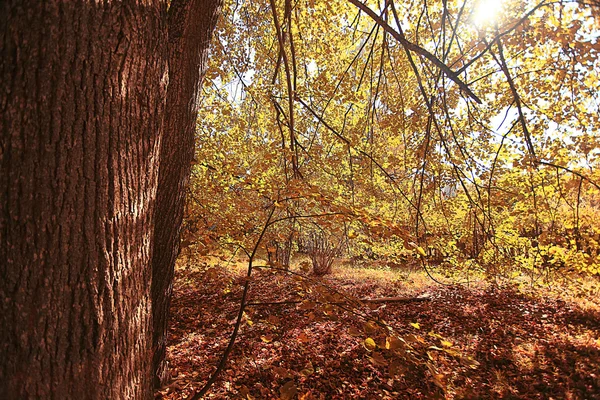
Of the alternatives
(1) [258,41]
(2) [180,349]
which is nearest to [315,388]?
(2) [180,349]

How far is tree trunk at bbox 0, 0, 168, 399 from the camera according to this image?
0.81 meters

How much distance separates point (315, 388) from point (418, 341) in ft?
8.11

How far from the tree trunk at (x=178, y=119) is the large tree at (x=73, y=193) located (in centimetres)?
79

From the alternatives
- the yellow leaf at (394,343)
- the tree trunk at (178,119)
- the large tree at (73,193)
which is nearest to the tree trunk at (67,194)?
the large tree at (73,193)

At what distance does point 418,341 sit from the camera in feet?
4.89

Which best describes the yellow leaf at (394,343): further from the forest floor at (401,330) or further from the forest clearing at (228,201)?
the forest floor at (401,330)

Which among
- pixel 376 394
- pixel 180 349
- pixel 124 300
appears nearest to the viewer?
pixel 124 300

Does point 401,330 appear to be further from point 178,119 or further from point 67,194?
point 67,194

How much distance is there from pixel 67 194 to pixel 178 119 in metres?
1.09

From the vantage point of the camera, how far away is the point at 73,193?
863mm

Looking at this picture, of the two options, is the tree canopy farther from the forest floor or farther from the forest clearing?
the forest floor

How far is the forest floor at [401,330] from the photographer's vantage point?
3504 mm

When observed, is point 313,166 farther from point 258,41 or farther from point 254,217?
point 258,41

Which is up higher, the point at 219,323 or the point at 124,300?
the point at 124,300
